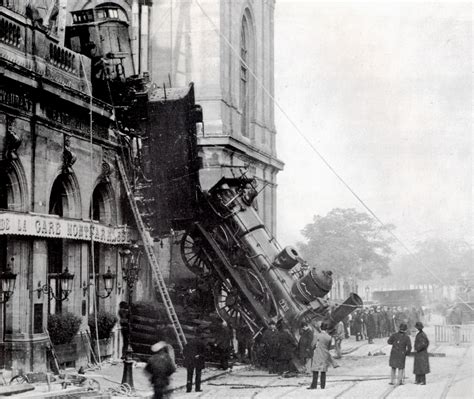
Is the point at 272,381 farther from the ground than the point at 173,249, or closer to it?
closer to it

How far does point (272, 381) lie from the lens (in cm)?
1852

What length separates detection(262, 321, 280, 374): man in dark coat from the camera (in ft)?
64.0

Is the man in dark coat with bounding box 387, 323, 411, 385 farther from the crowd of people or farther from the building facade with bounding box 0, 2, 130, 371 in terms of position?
the building facade with bounding box 0, 2, 130, 371

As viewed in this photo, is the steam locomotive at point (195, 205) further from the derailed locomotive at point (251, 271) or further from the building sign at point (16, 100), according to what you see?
the building sign at point (16, 100)

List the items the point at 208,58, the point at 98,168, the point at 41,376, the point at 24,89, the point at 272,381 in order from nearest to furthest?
1. the point at 41,376
2. the point at 24,89
3. the point at 272,381
4. the point at 98,168
5. the point at 208,58

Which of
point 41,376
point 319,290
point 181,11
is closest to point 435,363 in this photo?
point 319,290

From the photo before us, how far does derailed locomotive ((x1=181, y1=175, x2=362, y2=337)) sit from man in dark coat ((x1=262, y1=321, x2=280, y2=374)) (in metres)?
0.35

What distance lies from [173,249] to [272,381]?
33.0 feet

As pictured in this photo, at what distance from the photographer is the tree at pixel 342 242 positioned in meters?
43.7

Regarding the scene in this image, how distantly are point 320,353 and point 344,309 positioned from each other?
319cm

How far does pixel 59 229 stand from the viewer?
18.7 meters

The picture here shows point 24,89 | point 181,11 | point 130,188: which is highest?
point 181,11

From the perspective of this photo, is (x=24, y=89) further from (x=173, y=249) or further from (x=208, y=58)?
(x=208, y=58)

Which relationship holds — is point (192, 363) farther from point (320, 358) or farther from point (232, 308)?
point (232, 308)
